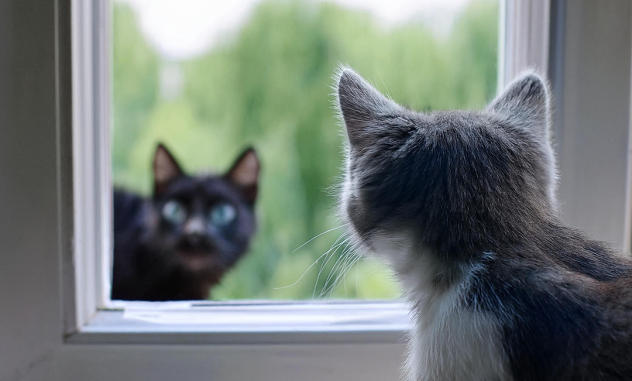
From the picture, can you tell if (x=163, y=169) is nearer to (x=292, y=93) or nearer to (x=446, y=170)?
(x=292, y=93)

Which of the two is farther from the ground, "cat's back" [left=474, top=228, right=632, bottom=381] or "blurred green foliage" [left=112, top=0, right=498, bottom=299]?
"blurred green foliage" [left=112, top=0, right=498, bottom=299]

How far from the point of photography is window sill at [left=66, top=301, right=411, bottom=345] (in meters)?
0.66

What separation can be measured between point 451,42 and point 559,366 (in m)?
0.63

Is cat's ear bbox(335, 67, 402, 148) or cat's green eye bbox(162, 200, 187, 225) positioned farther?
cat's green eye bbox(162, 200, 187, 225)

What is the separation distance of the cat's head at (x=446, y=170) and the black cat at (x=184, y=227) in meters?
0.71

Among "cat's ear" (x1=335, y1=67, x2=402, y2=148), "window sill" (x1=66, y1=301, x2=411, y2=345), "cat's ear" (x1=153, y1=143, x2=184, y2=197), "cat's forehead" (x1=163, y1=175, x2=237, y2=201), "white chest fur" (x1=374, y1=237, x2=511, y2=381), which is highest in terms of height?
"cat's ear" (x1=335, y1=67, x2=402, y2=148)

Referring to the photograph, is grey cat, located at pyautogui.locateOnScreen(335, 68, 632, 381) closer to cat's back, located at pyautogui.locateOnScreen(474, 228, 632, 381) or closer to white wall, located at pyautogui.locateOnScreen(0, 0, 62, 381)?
cat's back, located at pyautogui.locateOnScreen(474, 228, 632, 381)

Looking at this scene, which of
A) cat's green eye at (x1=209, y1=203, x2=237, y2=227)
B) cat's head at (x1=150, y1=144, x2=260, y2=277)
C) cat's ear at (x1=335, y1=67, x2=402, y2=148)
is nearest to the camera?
cat's ear at (x1=335, y1=67, x2=402, y2=148)

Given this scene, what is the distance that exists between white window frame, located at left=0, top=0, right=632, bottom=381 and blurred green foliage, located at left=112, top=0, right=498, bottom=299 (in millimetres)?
150

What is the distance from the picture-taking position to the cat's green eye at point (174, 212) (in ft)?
4.60

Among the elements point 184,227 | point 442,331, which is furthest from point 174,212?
point 442,331

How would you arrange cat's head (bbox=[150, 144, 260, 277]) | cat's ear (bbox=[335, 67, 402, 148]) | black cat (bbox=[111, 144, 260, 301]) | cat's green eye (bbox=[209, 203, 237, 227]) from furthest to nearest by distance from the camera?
cat's green eye (bbox=[209, 203, 237, 227])
cat's head (bbox=[150, 144, 260, 277])
black cat (bbox=[111, 144, 260, 301])
cat's ear (bbox=[335, 67, 402, 148])

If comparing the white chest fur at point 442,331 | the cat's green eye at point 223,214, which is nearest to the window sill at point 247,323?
the white chest fur at point 442,331

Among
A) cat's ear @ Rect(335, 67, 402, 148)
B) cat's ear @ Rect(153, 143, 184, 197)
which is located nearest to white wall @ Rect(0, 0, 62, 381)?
cat's ear @ Rect(335, 67, 402, 148)
